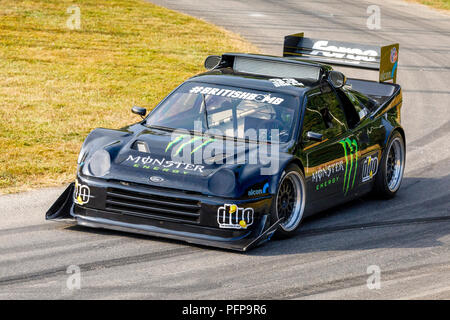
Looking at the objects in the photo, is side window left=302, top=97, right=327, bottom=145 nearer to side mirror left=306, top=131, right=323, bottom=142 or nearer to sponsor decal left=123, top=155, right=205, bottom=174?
side mirror left=306, top=131, right=323, bottom=142

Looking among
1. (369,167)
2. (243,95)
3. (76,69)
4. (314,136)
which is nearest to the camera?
(314,136)

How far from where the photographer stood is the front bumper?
7277 millimetres

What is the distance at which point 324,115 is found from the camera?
8.92m

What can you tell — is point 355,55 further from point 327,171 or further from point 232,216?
point 232,216

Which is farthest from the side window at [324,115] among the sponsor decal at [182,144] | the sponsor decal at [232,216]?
the sponsor decal at [232,216]

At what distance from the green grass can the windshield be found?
2.09 meters

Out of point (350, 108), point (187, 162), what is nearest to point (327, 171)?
point (350, 108)

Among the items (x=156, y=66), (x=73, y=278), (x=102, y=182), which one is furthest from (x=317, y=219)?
(x=156, y=66)

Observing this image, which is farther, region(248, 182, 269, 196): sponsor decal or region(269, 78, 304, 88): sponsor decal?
region(269, 78, 304, 88): sponsor decal

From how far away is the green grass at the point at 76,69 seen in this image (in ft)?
37.8

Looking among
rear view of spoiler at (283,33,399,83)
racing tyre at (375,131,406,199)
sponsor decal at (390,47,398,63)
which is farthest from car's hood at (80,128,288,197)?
sponsor decal at (390,47,398,63)

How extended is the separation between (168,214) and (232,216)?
1.85ft

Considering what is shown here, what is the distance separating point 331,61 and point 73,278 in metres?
5.92
